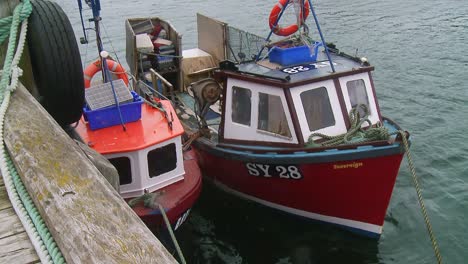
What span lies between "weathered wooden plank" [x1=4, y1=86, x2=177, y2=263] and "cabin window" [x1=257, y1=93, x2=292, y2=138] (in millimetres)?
5964

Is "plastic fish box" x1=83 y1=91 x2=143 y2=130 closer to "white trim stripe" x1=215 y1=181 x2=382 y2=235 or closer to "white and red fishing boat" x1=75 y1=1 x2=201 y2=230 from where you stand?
"white and red fishing boat" x1=75 y1=1 x2=201 y2=230

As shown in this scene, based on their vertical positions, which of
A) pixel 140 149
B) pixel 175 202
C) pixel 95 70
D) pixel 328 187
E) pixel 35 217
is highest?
pixel 95 70

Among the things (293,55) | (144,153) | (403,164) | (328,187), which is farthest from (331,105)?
(403,164)

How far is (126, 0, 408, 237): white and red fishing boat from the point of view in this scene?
26.2 feet

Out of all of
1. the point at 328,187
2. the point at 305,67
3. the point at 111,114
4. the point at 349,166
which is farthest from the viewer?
the point at 305,67

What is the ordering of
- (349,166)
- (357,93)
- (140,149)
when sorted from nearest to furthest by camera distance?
(140,149) → (349,166) → (357,93)

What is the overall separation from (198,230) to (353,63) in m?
4.78

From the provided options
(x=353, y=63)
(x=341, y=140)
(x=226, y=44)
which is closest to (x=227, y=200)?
(x=341, y=140)

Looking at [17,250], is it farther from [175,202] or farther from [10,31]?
[175,202]

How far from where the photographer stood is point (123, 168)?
7941 mm

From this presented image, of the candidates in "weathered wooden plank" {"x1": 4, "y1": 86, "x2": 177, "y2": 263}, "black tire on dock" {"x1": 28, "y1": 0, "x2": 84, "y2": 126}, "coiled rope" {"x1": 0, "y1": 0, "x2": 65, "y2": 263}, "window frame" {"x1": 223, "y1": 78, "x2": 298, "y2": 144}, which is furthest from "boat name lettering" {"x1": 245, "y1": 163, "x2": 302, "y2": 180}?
"weathered wooden plank" {"x1": 4, "y1": 86, "x2": 177, "y2": 263}

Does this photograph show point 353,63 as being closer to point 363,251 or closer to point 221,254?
point 363,251

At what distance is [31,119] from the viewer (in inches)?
115

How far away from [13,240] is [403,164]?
1133 cm
